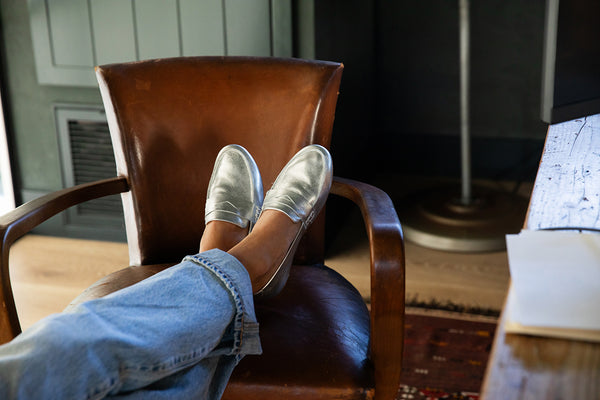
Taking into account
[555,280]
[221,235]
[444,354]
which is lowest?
[444,354]

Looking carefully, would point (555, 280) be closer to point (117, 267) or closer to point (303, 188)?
point (303, 188)

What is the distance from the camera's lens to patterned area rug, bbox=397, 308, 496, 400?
1446 mm

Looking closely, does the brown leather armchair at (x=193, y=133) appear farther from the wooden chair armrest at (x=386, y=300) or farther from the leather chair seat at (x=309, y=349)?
the wooden chair armrest at (x=386, y=300)

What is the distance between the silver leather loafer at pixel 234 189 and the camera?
1.17m

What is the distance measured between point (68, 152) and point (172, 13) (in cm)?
66

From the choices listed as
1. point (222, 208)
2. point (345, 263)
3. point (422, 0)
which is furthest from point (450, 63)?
point (222, 208)

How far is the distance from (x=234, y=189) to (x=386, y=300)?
41 cm

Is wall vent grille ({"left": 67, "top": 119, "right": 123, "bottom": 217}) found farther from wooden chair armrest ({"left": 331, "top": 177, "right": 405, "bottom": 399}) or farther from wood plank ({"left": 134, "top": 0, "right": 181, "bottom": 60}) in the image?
wooden chair armrest ({"left": 331, "top": 177, "right": 405, "bottom": 399})

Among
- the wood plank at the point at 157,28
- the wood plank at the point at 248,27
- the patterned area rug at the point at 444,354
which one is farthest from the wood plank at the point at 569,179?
the wood plank at the point at 157,28

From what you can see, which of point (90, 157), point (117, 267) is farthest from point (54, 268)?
point (90, 157)

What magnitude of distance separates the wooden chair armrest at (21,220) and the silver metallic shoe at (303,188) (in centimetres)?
33

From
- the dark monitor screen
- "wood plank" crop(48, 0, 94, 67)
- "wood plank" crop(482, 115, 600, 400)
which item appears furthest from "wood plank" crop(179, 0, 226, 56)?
"wood plank" crop(482, 115, 600, 400)

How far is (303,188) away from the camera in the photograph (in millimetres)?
1144

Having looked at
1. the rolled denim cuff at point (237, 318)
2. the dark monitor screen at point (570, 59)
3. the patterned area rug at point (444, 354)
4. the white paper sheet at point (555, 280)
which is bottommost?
the patterned area rug at point (444, 354)
